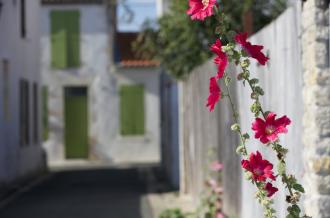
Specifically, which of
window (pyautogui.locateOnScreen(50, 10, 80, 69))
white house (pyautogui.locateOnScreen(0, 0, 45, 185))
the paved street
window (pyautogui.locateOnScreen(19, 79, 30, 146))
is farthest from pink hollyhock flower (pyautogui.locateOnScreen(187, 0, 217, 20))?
window (pyautogui.locateOnScreen(50, 10, 80, 69))

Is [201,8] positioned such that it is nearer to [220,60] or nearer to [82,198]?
[220,60]

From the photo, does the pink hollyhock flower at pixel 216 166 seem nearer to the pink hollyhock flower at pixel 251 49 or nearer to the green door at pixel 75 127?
the pink hollyhock flower at pixel 251 49

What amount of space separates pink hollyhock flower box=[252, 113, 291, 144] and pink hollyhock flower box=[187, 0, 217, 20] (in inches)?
22.2

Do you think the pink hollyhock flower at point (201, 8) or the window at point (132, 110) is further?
the window at point (132, 110)

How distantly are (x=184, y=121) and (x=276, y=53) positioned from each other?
7.23 meters

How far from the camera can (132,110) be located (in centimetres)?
2766

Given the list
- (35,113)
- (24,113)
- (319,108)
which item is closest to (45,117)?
(35,113)

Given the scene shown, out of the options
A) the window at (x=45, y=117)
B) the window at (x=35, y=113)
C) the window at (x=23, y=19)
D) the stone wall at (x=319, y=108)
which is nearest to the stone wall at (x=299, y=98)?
the stone wall at (x=319, y=108)

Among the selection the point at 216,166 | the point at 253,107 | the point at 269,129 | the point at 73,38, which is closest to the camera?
the point at 269,129

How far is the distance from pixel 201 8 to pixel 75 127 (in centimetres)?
2370

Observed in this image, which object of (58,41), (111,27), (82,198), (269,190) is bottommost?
(82,198)

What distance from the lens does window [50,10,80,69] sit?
27.6m

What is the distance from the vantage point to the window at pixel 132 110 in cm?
2752

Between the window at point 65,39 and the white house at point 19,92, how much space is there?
4113mm
